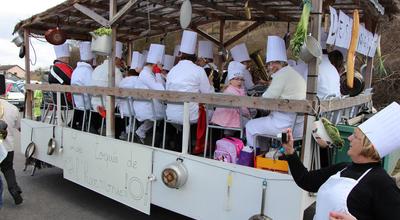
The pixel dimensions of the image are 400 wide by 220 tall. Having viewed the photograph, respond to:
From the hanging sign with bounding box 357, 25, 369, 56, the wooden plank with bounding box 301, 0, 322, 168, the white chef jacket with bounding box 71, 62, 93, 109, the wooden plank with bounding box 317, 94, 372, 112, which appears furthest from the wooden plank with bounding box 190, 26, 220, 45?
the wooden plank with bounding box 301, 0, 322, 168

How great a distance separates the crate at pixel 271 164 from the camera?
11.4 ft

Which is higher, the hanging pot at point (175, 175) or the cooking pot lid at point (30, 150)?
the hanging pot at point (175, 175)

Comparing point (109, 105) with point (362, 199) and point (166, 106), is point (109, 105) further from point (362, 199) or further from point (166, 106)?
point (362, 199)

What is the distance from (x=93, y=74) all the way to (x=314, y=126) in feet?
12.2

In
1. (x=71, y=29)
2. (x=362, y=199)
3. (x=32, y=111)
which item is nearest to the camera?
(x=362, y=199)

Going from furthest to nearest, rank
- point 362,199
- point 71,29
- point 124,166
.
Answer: point 71,29 < point 124,166 < point 362,199

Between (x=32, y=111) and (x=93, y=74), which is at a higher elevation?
(x=93, y=74)

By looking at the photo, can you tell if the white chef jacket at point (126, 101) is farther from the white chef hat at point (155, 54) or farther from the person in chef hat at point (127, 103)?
the white chef hat at point (155, 54)

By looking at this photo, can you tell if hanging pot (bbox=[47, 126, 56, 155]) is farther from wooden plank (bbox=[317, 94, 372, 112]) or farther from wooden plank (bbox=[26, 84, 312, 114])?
wooden plank (bbox=[317, 94, 372, 112])

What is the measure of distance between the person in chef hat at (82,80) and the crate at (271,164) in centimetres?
325

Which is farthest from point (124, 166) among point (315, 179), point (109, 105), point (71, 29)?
point (71, 29)

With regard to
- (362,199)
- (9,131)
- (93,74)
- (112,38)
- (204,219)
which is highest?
(112,38)

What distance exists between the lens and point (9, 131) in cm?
528

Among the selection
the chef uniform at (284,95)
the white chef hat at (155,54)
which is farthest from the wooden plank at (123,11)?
the chef uniform at (284,95)
